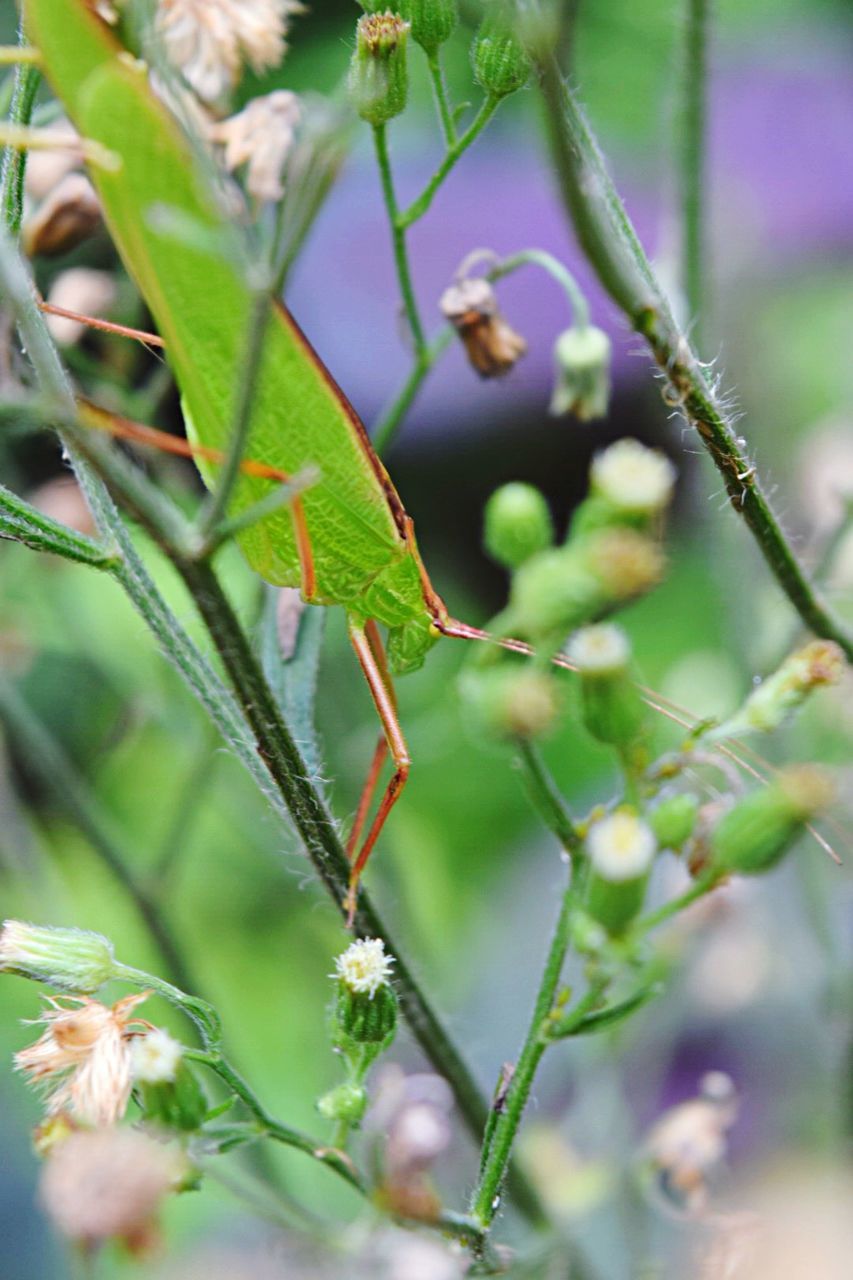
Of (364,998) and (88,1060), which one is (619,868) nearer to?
(364,998)

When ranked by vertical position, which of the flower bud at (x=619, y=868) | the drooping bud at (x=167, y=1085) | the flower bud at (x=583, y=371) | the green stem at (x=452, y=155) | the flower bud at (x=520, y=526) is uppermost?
the flower bud at (x=583, y=371)

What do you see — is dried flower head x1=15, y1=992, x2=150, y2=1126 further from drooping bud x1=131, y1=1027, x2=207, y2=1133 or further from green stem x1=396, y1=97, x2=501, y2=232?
green stem x1=396, y1=97, x2=501, y2=232

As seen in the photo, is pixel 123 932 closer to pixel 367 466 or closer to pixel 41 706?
pixel 41 706

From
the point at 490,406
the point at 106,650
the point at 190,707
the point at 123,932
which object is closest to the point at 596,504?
the point at 190,707

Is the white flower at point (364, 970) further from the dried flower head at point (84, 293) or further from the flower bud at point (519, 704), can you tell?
the dried flower head at point (84, 293)

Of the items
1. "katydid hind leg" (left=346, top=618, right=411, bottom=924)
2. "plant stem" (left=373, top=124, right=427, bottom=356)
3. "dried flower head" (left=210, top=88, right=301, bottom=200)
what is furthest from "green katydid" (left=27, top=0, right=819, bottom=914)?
"dried flower head" (left=210, top=88, right=301, bottom=200)

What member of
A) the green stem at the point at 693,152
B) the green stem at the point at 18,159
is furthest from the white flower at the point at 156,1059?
the green stem at the point at 693,152

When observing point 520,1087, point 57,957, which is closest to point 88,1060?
point 57,957
